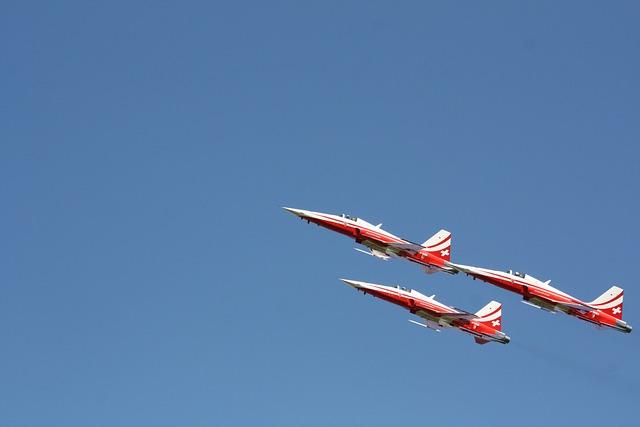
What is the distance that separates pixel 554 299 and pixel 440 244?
645 inches

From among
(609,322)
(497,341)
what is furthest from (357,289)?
(609,322)

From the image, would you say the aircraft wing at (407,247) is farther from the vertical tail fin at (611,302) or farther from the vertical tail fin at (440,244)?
the vertical tail fin at (611,302)

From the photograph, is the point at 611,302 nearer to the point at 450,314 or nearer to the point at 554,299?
the point at 554,299

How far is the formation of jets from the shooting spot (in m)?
181

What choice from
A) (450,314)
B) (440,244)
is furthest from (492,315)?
(440,244)

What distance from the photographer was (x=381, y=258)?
7136 inches

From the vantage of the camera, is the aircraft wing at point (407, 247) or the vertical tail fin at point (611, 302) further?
the vertical tail fin at point (611, 302)

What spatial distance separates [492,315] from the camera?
186250 mm

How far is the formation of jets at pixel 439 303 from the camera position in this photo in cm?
18138

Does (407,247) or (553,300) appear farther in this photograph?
(553,300)

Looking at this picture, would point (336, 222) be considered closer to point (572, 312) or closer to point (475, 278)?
point (475, 278)

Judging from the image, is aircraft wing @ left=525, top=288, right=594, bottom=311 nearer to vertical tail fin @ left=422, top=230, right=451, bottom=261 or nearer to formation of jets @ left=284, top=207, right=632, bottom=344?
formation of jets @ left=284, top=207, right=632, bottom=344

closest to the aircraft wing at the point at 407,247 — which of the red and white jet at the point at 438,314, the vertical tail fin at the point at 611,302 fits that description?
the red and white jet at the point at 438,314

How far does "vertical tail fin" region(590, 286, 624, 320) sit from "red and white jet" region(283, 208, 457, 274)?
1958cm
